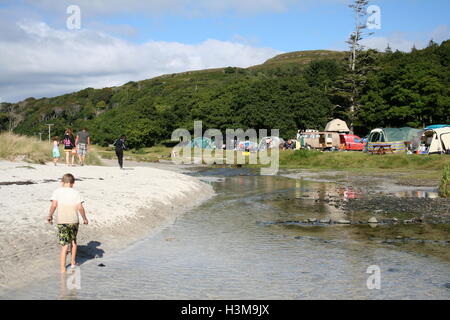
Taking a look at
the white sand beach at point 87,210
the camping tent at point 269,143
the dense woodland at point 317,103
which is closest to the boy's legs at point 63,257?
the white sand beach at point 87,210

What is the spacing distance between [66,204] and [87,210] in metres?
6.06

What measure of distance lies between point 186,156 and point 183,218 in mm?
59241

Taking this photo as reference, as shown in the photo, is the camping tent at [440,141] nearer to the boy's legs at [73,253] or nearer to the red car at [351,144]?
the red car at [351,144]

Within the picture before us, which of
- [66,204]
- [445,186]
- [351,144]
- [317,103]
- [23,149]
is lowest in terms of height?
[445,186]

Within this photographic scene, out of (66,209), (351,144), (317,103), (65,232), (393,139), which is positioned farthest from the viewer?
(317,103)

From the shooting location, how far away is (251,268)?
11367 mm

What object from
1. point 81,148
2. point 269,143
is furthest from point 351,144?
point 81,148

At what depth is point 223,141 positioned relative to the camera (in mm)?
87750

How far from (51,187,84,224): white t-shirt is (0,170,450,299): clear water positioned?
4.36 ft

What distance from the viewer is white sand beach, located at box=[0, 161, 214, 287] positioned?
1066 centimetres

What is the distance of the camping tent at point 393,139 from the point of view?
48719 millimetres

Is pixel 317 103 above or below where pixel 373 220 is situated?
above

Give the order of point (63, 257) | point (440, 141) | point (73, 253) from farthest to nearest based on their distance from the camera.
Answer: point (440, 141)
point (73, 253)
point (63, 257)

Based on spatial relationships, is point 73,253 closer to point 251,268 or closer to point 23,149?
point 251,268
